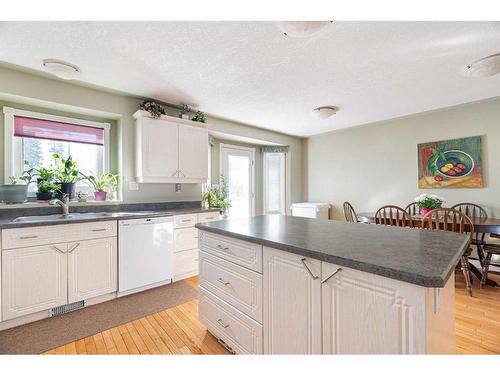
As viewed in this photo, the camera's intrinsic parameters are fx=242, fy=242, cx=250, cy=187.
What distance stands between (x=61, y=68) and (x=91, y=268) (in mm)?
1861

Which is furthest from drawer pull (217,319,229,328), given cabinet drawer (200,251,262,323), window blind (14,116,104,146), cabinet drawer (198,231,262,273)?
window blind (14,116,104,146)

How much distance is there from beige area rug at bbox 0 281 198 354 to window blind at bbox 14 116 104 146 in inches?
75.5

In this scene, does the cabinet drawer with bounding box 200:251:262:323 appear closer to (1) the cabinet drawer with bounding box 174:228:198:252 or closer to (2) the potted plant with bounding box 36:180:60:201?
(1) the cabinet drawer with bounding box 174:228:198:252

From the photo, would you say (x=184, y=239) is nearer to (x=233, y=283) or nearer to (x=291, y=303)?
(x=233, y=283)

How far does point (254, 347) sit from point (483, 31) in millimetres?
2684

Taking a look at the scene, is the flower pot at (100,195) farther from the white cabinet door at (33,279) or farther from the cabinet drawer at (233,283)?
the cabinet drawer at (233,283)

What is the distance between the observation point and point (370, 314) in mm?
938

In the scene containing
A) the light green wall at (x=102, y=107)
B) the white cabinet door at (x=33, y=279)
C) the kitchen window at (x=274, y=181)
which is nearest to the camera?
the white cabinet door at (x=33, y=279)

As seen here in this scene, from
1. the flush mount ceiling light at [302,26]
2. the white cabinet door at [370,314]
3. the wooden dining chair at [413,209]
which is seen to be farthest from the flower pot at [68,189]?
the wooden dining chair at [413,209]

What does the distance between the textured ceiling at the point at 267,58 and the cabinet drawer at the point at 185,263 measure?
6.50 ft

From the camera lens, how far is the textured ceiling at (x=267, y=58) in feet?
5.74

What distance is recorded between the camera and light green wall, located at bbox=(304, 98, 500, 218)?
10.8ft

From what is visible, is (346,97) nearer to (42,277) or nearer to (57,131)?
(57,131)
